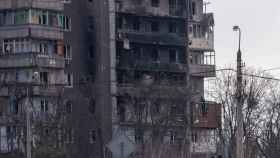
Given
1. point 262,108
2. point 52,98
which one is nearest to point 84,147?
point 52,98

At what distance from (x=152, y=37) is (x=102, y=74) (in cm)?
570

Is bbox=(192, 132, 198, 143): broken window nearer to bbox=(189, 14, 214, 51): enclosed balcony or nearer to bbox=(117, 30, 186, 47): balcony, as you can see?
bbox=(117, 30, 186, 47): balcony

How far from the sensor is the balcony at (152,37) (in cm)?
9394

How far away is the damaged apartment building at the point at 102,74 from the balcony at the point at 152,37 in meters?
0.08

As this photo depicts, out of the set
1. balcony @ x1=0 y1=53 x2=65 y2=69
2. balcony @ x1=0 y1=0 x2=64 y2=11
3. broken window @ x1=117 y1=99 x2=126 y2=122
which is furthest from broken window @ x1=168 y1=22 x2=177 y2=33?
balcony @ x1=0 y1=53 x2=65 y2=69

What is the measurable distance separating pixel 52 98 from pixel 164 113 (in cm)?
798

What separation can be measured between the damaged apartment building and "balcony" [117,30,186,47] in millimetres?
76

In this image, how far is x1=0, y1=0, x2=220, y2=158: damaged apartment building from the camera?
86.7 m

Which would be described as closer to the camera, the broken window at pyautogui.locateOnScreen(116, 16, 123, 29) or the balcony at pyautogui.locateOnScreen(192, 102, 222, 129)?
the balcony at pyautogui.locateOnScreen(192, 102, 222, 129)

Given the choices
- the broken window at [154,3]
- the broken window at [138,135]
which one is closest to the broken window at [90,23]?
the broken window at [154,3]

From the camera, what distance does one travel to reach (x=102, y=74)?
92.9 metres

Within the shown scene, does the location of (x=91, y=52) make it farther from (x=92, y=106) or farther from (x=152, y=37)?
(x=152, y=37)

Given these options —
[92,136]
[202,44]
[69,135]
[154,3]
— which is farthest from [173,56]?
[69,135]

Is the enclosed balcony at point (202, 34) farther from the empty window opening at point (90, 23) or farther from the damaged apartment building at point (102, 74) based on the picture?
the empty window opening at point (90, 23)
